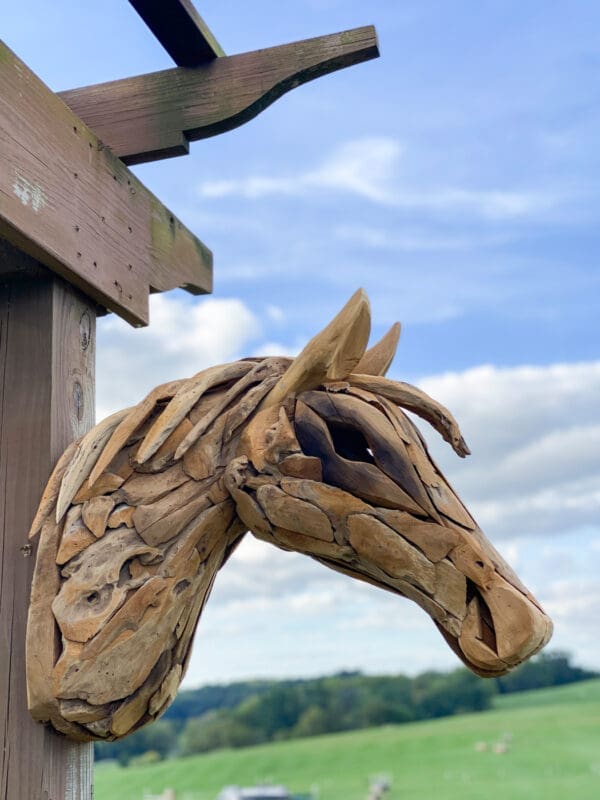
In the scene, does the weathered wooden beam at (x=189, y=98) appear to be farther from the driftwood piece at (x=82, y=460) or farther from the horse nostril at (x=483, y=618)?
the horse nostril at (x=483, y=618)

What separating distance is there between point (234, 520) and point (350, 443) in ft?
0.87

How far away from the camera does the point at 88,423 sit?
5.81 ft

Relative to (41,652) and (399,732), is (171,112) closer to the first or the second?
(41,652)

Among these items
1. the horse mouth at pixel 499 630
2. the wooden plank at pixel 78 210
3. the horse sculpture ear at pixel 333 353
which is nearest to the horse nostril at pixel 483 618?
the horse mouth at pixel 499 630

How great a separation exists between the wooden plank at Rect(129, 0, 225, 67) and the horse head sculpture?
810mm

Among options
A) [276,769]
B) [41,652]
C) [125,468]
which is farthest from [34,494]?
[276,769]

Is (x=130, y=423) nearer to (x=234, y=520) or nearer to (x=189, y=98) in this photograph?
(x=234, y=520)

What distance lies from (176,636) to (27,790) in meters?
0.37

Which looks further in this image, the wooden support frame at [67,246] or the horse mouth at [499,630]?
the wooden support frame at [67,246]

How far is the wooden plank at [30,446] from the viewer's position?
148 centimetres

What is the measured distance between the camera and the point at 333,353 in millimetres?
1421

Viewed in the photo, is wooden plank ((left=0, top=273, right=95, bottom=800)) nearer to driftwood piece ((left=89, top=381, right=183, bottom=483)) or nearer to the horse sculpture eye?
driftwood piece ((left=89, top=381, right=183, bottom=483))

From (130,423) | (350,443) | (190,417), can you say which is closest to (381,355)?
(350,443)

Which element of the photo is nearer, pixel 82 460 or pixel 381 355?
pixel 82 460
